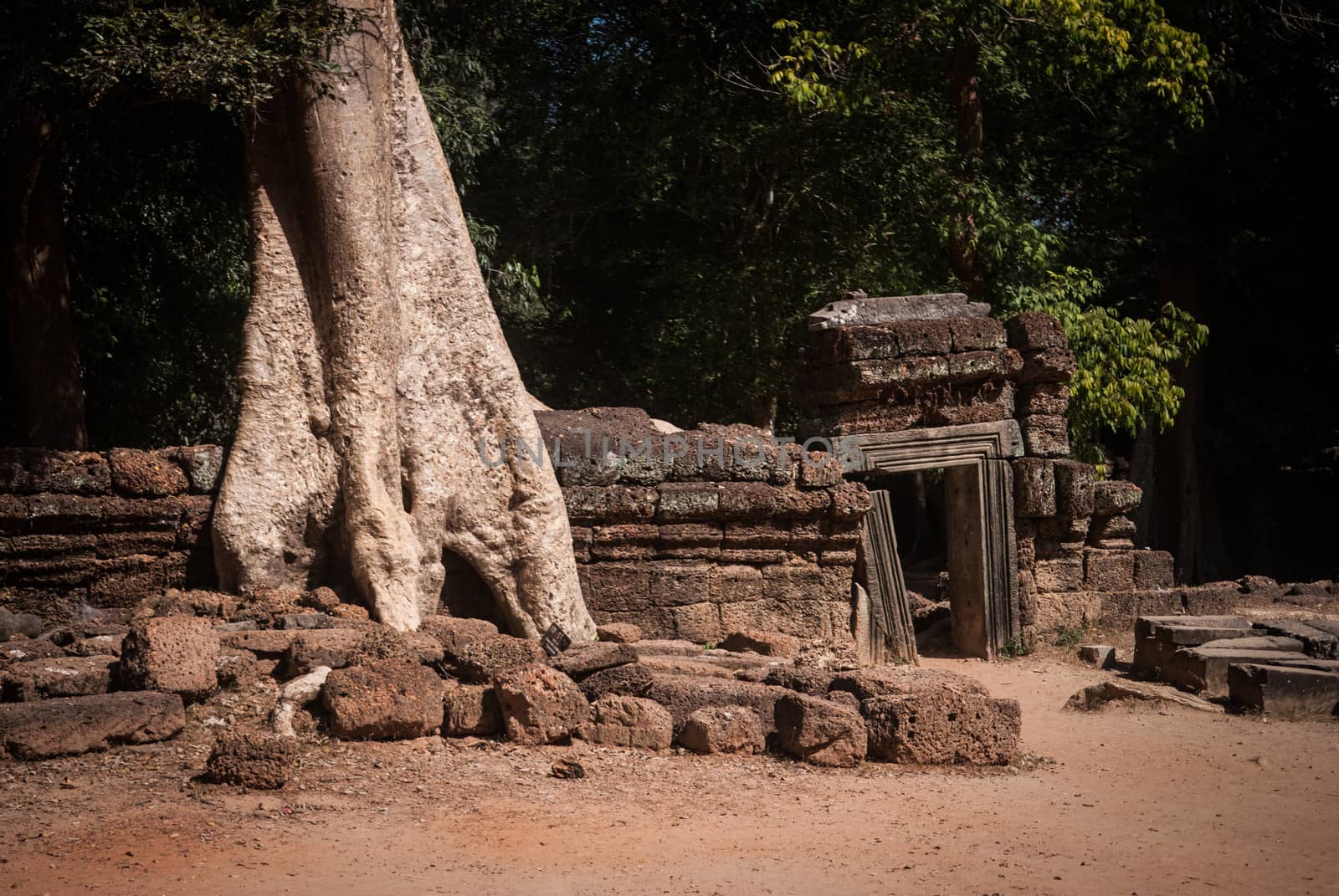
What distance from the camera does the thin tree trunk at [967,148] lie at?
11.7m

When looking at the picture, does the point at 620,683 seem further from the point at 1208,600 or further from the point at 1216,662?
the point at 1208,600

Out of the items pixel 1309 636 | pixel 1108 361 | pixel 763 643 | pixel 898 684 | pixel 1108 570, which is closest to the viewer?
pixel 898 684

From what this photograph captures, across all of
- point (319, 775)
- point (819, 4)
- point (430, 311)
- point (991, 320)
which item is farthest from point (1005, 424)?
point (319, 775)

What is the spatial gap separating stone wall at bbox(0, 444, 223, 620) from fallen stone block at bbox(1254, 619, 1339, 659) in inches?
259

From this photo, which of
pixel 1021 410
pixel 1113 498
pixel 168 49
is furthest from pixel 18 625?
pixel 1113 498

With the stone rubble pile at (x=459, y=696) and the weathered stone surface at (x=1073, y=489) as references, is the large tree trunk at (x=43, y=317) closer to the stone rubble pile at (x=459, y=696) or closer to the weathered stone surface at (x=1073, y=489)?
the stone rubble pile at (x=459, y=696)

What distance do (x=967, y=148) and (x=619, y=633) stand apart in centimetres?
729

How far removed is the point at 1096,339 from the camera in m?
→ 11.2

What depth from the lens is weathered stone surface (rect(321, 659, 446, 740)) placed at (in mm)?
5066

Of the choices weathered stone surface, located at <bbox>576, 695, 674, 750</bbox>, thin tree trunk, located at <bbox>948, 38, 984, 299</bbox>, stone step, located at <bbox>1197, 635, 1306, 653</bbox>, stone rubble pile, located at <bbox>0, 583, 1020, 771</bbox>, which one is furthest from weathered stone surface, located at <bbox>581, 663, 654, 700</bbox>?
thin tree trunk, located at <bbox>948, 38, 984, 299</bbox>

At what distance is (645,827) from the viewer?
4438 millimetres

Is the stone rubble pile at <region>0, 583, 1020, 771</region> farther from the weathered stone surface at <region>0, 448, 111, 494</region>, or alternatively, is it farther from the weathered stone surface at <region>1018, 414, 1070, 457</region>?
the weathered stone surface at <region>1018, 414, 1070, 457</region>

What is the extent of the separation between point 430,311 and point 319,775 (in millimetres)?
3445

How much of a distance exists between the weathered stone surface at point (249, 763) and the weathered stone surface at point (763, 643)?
11.0ft
